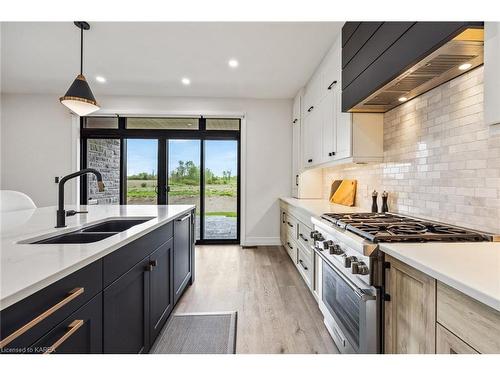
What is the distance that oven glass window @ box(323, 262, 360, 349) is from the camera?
136 cm

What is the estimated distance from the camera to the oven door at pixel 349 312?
122cm

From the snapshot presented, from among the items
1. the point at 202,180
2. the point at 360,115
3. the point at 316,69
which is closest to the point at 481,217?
the point at 360,115

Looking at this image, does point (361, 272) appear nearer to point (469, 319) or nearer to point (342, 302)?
point (342, 302)

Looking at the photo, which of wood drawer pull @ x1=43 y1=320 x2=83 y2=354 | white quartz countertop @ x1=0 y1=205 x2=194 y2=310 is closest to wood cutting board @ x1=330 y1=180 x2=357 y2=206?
white quartz countertop @ x1=0 y1=205 x2=194 y2=310

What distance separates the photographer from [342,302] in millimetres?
1561

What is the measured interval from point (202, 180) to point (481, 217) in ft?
13.3

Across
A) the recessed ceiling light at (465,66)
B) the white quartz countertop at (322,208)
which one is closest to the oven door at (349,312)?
the white quartz countertop at (322,208)

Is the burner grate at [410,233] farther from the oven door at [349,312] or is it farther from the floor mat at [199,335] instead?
the floor mat at [199,335]

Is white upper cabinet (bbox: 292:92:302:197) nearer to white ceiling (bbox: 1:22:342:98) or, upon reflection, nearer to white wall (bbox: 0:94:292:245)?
white wall (bbox: 0:94:292:245)

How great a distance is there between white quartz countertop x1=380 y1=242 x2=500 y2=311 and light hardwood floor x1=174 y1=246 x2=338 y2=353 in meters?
1.06

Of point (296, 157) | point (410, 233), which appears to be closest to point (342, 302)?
point (410, 233)

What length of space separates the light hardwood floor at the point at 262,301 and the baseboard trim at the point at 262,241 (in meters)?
0.69

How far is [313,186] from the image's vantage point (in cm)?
412

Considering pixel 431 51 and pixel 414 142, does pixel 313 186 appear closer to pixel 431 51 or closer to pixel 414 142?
pixel 414 142
